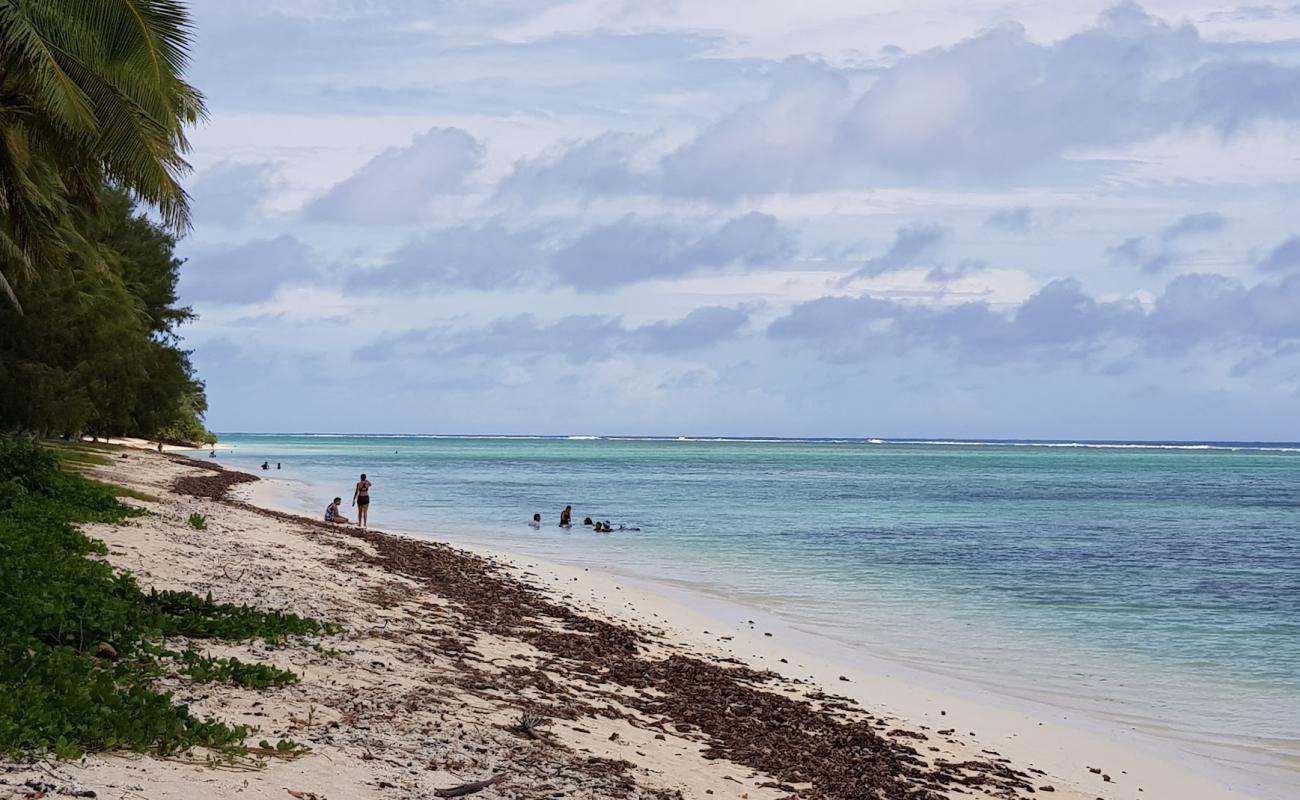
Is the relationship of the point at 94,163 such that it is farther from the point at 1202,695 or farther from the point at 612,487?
the point at 612,487

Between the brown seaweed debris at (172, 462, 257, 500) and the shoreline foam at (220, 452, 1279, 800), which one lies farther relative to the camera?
the brown seaweed debris at (172, 462, 257, 500)

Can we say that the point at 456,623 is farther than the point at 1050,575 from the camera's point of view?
No

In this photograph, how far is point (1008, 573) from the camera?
3234 cm

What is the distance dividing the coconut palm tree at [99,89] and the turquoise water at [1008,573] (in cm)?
1391

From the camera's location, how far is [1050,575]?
1264 inches

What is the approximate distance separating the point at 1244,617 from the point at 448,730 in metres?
21.6

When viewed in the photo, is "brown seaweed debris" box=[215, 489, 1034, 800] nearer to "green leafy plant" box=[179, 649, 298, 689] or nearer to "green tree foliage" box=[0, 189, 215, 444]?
"green leafy plant" box=[179, 649, 298, 689]

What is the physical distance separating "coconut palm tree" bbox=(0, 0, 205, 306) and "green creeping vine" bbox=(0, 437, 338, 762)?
5.14 m

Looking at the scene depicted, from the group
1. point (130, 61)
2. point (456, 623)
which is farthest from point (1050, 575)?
point (130, 61)

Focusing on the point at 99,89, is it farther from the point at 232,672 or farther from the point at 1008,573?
the point at 1008,573

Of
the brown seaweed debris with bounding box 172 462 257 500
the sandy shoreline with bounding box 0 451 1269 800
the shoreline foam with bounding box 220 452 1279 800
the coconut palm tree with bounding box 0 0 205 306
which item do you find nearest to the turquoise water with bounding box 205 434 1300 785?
the shoreline foam with bounding box 220 452 1279 800

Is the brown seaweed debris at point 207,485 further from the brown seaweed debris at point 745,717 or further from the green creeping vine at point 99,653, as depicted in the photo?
the green creeping vine at point 99,653

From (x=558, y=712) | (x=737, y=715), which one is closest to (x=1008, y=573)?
(x=737, y=715)

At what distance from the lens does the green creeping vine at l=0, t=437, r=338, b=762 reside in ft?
23.9
